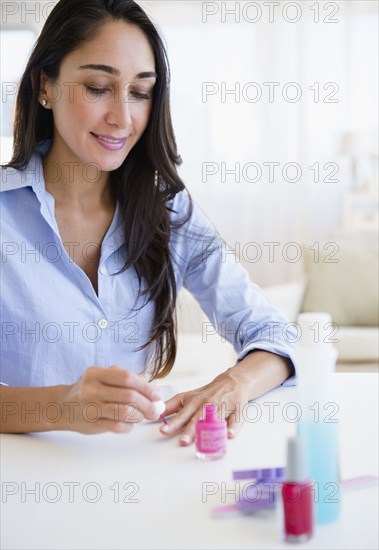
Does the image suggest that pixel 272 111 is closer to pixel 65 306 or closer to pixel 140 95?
pixel 140 95

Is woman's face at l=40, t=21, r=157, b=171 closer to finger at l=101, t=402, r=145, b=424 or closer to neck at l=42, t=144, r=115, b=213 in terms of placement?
neck at l=42, t=144, r=115, b=213

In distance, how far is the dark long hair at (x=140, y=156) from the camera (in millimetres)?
1405

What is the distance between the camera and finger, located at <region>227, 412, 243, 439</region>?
1074mm

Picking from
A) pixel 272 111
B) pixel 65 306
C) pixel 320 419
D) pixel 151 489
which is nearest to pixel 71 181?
pixel 65 306

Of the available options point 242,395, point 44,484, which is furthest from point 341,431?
point 44,484

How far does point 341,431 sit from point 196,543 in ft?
1.34

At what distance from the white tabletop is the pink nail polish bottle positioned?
0.02 meters

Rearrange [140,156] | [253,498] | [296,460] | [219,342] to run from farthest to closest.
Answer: [219,342]
[140,156]
[253,498]
[296,460]

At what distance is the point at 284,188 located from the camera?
5.09 m

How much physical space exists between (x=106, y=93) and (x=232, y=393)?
2.00 ft

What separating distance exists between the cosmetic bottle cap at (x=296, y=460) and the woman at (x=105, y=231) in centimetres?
47

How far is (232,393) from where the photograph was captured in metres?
1.18

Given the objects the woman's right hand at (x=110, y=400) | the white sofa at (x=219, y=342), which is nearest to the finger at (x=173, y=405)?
the woman's right hand at (x=110, y=400)

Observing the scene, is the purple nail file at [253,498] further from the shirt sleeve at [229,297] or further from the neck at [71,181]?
the neck at [71,181]
